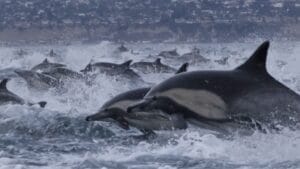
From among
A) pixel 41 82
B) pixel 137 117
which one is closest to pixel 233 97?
pixel 137 117

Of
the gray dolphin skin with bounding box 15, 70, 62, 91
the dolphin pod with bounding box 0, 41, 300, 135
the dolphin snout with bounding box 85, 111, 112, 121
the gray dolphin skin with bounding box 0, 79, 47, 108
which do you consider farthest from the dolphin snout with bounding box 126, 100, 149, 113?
the gray dolphin skin with bounding box 15, 70, 62, 91

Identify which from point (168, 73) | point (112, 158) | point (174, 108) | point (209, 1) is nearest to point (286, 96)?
point (174, 108)

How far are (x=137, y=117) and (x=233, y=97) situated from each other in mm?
1473

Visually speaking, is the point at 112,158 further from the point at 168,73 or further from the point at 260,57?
the point at 168,73

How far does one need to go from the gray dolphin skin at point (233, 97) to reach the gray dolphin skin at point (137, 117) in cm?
15

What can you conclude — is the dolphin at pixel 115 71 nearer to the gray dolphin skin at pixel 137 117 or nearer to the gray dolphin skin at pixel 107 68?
the gray dolphin skin at pixel 107 68

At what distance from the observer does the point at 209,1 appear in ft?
392

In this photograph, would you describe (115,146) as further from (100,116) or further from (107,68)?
(107,68)

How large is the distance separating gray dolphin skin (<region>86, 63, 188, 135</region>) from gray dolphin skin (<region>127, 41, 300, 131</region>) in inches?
6.1

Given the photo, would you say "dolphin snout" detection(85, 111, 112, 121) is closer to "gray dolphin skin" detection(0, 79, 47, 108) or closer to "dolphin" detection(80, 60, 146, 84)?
"gray dolphin skin" detection(0, 79, 47, 108)

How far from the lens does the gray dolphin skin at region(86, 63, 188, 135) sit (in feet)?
29.1

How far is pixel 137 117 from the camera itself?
31.3ft

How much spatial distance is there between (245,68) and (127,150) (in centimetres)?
182

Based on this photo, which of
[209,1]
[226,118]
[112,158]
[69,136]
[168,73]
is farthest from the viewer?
[209,1]
